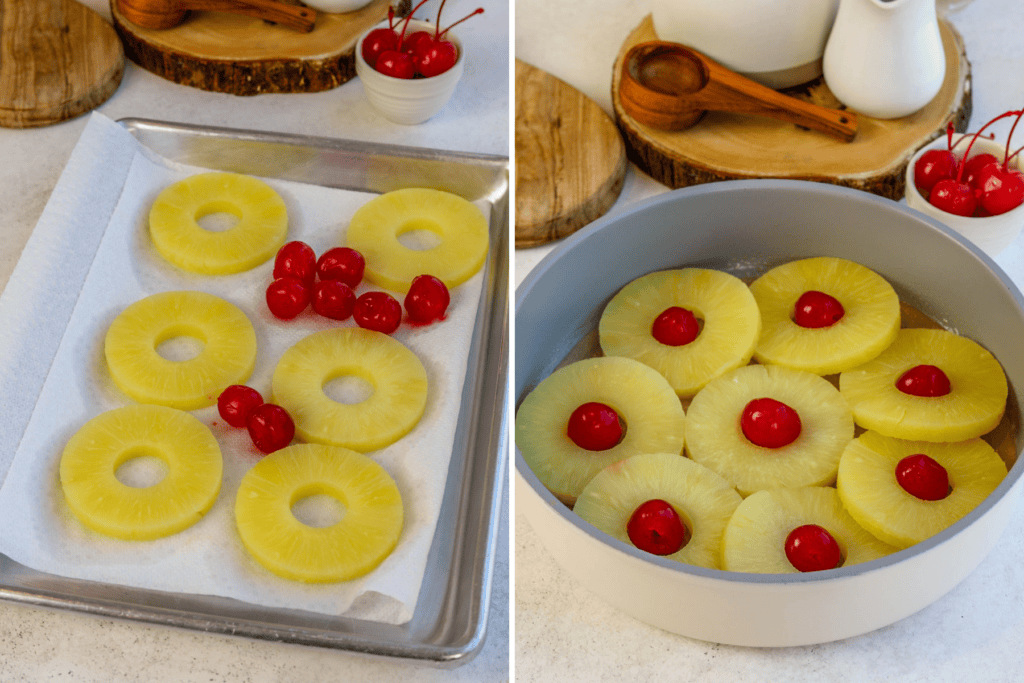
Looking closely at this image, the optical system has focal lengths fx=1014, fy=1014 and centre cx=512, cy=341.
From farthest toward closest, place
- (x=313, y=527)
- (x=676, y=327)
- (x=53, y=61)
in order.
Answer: (x=53, y=61), (x=676, y=327), (x=313, y=527)

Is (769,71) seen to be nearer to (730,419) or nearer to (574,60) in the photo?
(574,60)

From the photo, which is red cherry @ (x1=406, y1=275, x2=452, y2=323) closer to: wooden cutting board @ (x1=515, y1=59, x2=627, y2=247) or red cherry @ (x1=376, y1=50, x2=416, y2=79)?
wooden cutting board @ (x1=515, y1=59, x2=627, y2=247)

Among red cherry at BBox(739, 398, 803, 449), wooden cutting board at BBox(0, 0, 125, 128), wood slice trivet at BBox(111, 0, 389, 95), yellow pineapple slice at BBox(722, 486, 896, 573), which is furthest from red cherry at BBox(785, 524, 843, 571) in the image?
wooden cutting board at BBox(0, 0, 125, 128)

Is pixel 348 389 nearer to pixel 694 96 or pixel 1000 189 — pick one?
pixel 694 96

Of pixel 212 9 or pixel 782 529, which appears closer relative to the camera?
pixel 782 529

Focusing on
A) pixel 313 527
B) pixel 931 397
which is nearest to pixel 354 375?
pixel 313 527

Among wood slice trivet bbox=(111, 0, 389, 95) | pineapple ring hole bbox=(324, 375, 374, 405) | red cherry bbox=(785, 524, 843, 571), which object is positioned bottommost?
pineapple ring hole bbox=(324, 375, 374, 405)

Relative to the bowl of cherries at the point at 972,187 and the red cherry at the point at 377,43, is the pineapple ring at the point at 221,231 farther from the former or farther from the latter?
the bowl of cherries at the point at 972,187
